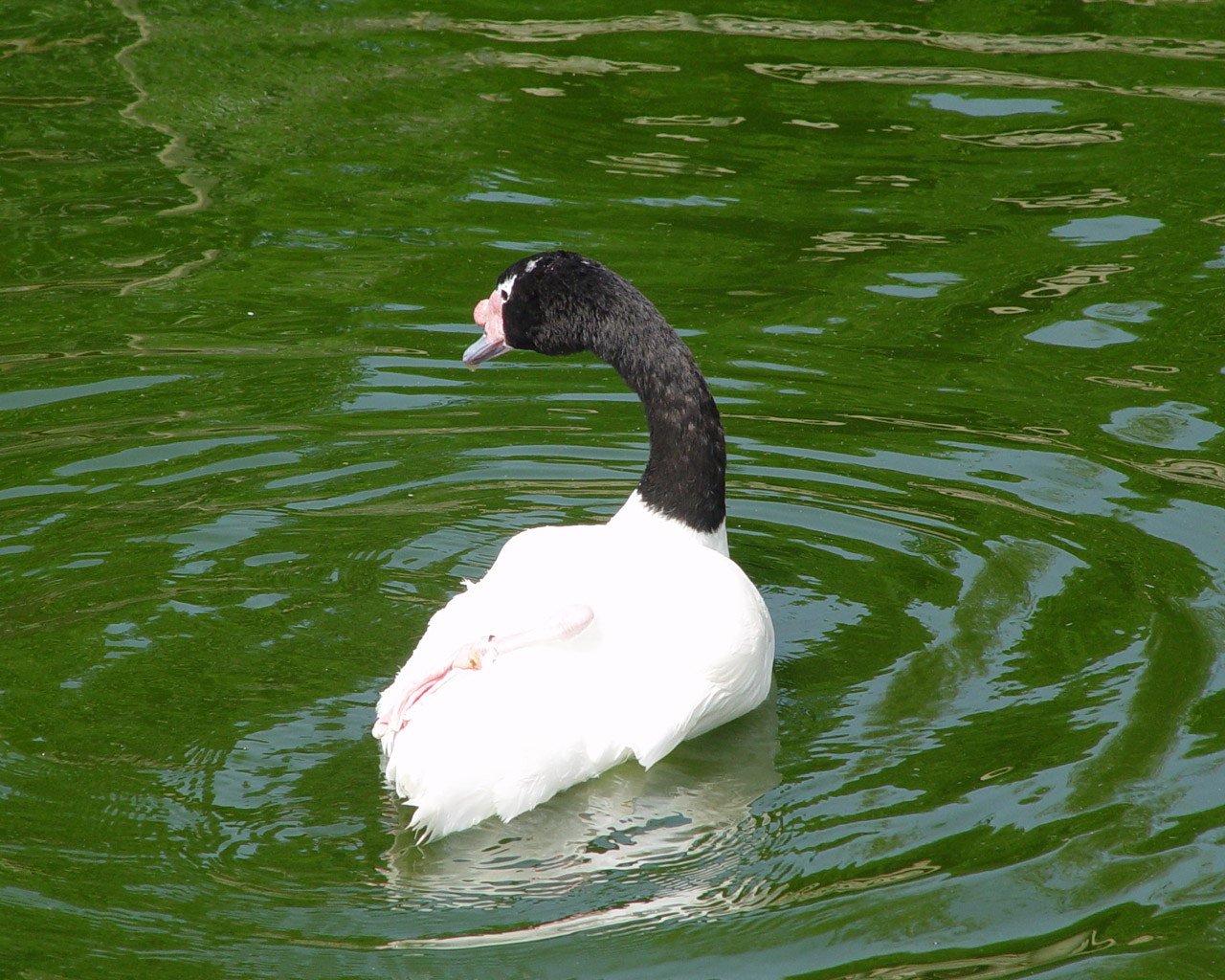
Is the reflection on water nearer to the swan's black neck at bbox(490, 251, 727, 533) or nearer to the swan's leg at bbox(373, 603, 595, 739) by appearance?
the swan's black neck at bbox(490, 251, 727, 533)

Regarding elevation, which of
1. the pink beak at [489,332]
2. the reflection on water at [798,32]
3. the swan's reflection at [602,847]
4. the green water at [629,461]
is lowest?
the swan's reflection at [602,847]

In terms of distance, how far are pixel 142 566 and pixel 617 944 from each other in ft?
7.99

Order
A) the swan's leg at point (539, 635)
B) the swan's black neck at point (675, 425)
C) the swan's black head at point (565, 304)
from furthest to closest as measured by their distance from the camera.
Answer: the swan's black head at point (565, 304) → the swan's black neck at point (675, 425) → the swan's leg at point (539, 635)

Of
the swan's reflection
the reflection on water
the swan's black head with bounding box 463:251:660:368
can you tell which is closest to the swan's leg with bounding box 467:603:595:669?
the swan's reflection

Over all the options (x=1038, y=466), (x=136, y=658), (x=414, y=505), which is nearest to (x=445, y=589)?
(x=414, y=505)

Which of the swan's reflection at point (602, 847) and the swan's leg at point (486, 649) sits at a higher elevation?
the swan's leg at point (486, 649)

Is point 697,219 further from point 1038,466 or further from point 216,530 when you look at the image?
point 216,530

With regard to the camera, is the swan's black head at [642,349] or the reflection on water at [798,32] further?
the reflection on water at [798,32]

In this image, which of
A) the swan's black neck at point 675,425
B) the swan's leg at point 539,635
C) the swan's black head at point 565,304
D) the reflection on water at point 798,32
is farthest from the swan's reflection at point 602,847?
the reflection on water at point 798,32

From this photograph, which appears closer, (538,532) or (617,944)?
(617,944)

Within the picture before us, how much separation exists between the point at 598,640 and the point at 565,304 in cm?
140

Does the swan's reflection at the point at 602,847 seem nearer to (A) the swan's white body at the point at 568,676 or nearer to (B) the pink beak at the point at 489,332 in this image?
(A) the swan's white body at the point at 568,676

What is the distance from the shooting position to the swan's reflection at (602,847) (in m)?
3.90

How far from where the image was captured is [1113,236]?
8.52m
